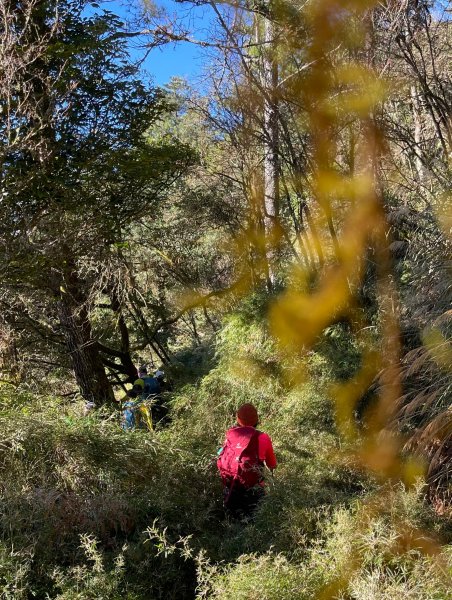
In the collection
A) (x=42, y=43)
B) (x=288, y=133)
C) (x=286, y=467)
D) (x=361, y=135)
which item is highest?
(x=42, y=43)

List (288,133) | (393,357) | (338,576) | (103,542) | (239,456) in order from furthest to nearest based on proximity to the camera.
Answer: (288,133)
(393,357)
(239,456)
(103,542)
(338,576)

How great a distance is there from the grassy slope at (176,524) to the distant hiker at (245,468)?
7.8 inches

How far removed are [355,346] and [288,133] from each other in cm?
295

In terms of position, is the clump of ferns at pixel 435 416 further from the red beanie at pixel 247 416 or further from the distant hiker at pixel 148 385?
the distant hiker at pixel 148 385

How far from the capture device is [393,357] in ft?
23.4

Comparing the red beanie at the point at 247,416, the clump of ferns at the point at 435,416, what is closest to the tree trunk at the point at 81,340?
the red beanie at the point at 247,416

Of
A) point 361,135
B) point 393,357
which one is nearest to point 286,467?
point 393,357

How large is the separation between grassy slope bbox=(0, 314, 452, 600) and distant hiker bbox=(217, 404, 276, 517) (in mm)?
198

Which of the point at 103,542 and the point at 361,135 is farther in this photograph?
the point at 361,135

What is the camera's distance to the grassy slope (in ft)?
12.2

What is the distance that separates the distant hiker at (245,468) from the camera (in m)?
5.05

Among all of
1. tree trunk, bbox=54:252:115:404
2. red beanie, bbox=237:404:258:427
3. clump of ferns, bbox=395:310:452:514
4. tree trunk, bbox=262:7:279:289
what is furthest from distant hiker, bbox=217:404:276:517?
tree trunk, bbox=54:252:115:404

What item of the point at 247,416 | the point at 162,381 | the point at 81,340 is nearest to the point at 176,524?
the point at 247,416

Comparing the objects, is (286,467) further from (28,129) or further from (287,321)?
(28,129)
